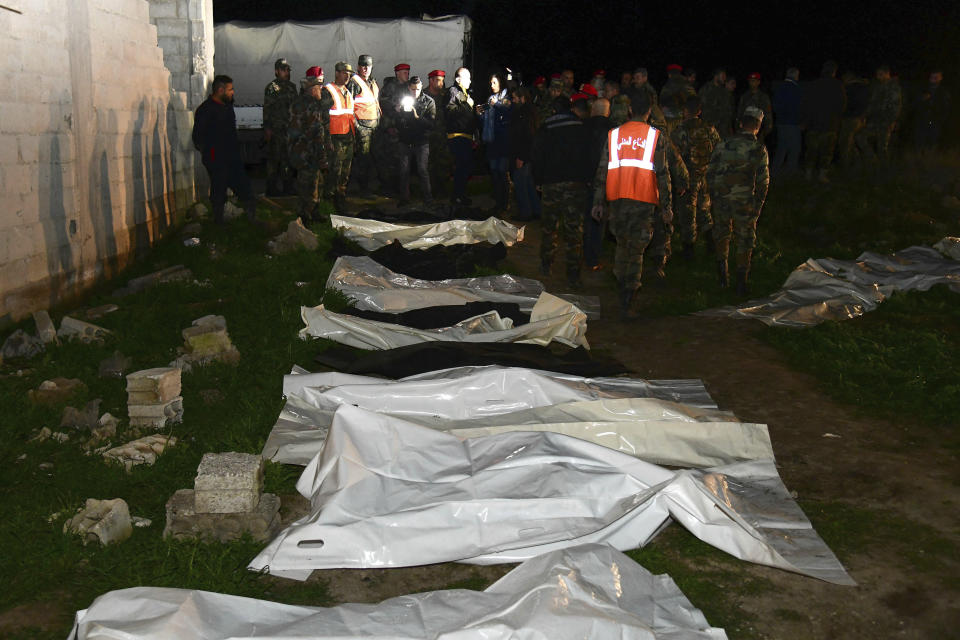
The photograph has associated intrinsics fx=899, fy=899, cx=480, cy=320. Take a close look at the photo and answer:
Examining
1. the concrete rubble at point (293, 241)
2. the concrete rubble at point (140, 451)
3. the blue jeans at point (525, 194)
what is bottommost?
the concrete rubble at point (140, 451)

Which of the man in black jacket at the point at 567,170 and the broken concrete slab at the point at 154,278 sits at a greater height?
the man in black jacket at the point at 567,170

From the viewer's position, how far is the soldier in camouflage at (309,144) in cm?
1202

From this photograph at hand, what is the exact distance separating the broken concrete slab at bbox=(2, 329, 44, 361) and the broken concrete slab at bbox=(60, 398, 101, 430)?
153 centimetres

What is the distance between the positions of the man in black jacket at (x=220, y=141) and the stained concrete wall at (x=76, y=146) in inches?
24.0

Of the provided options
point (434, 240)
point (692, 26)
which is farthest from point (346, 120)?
point (692, 26)

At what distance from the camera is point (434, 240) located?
11562mm

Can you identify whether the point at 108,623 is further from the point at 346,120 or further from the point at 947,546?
the point at 346,120

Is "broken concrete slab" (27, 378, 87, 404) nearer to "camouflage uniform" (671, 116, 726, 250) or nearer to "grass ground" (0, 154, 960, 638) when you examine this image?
"grass ground" (0, 154, 960, 638)

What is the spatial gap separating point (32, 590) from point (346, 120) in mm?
9692

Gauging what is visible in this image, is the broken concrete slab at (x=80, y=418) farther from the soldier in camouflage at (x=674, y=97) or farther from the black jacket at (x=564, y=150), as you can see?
the soldier in camouflage at (x=674, y=97)

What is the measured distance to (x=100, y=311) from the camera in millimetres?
8250

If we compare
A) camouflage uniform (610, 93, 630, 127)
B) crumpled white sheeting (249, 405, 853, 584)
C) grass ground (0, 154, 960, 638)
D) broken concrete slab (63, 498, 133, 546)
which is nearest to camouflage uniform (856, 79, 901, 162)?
grass ground (0, 154, 960, 638)

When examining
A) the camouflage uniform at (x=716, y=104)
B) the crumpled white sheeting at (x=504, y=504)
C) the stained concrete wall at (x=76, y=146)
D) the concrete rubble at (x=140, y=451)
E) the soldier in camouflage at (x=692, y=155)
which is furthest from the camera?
the camouflage uniform at (x=716, y=104)

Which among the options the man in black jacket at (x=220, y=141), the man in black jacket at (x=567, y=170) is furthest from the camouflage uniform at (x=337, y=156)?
the man in black jacket at (x=567, y=170)
